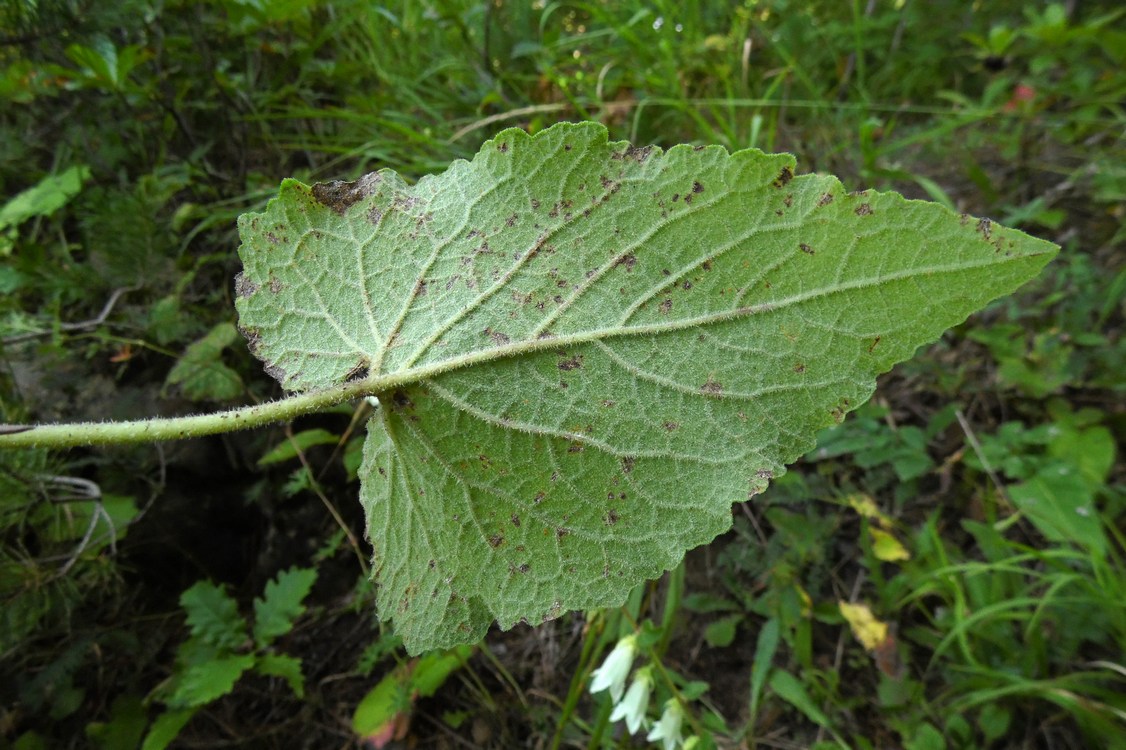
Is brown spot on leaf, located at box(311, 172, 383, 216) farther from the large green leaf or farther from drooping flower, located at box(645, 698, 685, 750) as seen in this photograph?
drooping flower, located at box(645, 698, 685, 750)

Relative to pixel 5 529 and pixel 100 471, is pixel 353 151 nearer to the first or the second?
pixel 100 471

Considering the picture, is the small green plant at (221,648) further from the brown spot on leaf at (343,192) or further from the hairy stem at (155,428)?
the brown spot on leaf at (343,192)

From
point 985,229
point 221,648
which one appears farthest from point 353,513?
point 985,229

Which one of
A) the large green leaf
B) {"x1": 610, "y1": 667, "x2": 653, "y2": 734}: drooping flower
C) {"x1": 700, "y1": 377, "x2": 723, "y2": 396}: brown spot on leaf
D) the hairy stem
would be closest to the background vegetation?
{"x1": 610, "y1": 667, "x2": 653, "y2": 734}: drooping flower

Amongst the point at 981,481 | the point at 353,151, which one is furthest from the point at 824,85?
the point at 353,151

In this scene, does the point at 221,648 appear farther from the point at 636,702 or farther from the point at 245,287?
the point at 245,287

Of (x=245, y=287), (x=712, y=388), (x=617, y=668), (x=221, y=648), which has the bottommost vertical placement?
(x=221, y=648)

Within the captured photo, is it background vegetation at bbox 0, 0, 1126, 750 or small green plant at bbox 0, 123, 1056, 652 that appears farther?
background vegetation at bbox 0, 0, 1126, 750

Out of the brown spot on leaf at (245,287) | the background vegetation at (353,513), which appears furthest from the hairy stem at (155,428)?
the background vegetation at (353,513)
